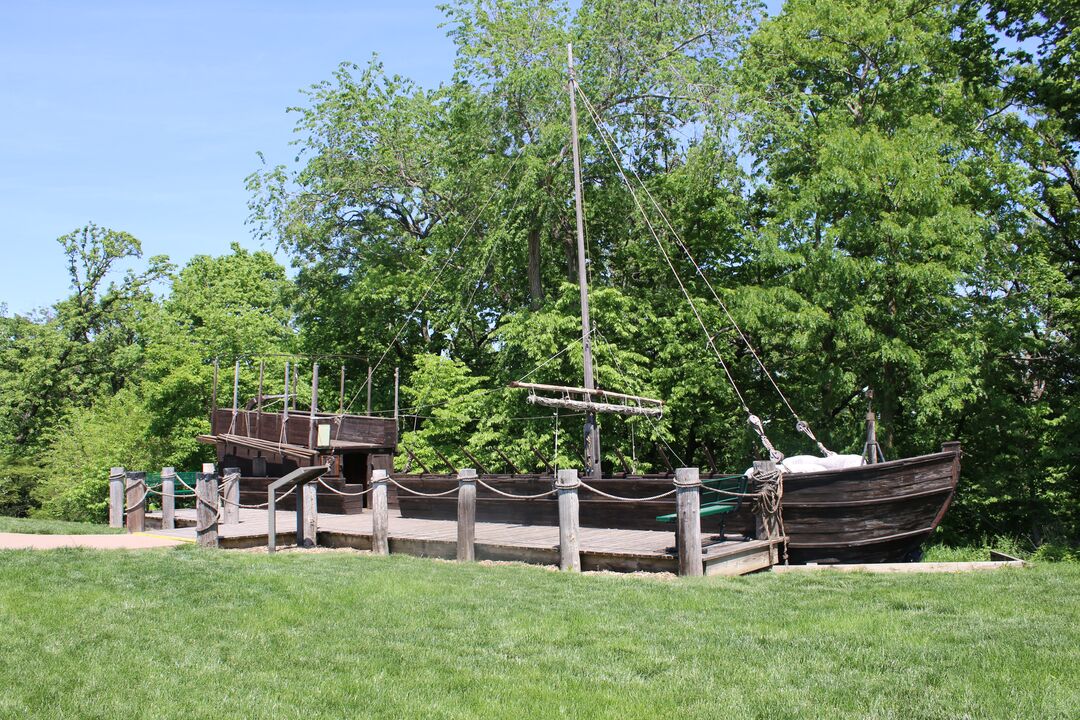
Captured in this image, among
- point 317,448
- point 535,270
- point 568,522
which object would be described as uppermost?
point 535,270

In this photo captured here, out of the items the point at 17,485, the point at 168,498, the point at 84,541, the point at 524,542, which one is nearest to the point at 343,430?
the point at 168,498

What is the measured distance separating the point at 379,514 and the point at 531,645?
694 cm

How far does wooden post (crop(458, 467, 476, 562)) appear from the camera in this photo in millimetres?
12266

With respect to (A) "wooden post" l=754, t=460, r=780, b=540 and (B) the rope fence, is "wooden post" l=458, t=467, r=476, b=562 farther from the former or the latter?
(A) "wooden post" l=754, t=460, r=780, b=540

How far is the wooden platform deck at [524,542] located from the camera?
10.9m

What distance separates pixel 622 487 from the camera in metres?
15.0

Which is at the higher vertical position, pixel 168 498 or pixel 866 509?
pixel 168 498

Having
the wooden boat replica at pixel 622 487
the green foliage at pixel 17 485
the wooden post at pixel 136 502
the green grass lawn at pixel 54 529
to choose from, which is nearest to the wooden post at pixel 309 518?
the wooden boat replica at pixel 622 487

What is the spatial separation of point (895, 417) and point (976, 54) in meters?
7.98

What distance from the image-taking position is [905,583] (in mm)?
9258

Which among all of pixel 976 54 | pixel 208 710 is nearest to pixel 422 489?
pixel 208 710

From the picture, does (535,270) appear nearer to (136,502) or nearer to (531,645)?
(136,502)

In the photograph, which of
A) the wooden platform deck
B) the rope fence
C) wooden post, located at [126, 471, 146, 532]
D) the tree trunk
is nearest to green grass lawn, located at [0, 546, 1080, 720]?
the rope fence

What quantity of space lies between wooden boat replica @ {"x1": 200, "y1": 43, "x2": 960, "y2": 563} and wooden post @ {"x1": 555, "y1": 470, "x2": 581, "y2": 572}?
2.05m
